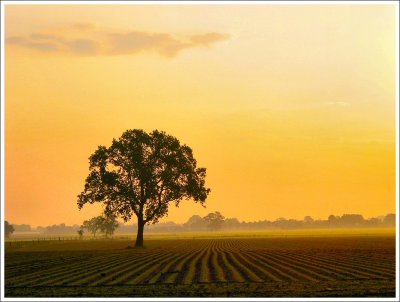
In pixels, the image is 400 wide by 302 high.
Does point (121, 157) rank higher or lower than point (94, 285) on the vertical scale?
higher

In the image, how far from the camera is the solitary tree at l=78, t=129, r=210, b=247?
87438mm

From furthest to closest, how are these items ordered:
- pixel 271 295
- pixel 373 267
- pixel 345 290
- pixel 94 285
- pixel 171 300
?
pixel 373 267 < pixel 94 285 < pixel 345 290 < pixel 271 295 < pixel 171 300

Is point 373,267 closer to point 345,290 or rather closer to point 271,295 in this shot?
point 345,290

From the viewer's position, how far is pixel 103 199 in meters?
88.1

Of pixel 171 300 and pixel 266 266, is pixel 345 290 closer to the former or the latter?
pixel 171 300

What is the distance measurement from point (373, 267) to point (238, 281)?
14459 millimetres

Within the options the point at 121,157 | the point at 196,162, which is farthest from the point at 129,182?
the point at 196,162

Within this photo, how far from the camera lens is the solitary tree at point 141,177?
8744cm

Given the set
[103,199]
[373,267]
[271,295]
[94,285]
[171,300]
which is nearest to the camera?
[171,300]

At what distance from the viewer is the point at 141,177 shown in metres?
87.4

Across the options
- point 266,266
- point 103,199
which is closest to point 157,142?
point 103,199

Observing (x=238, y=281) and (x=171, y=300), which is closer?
(x=171, y=300)

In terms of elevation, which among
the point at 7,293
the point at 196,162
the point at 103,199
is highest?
the point at 196,162

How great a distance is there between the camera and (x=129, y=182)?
88.2 meters
